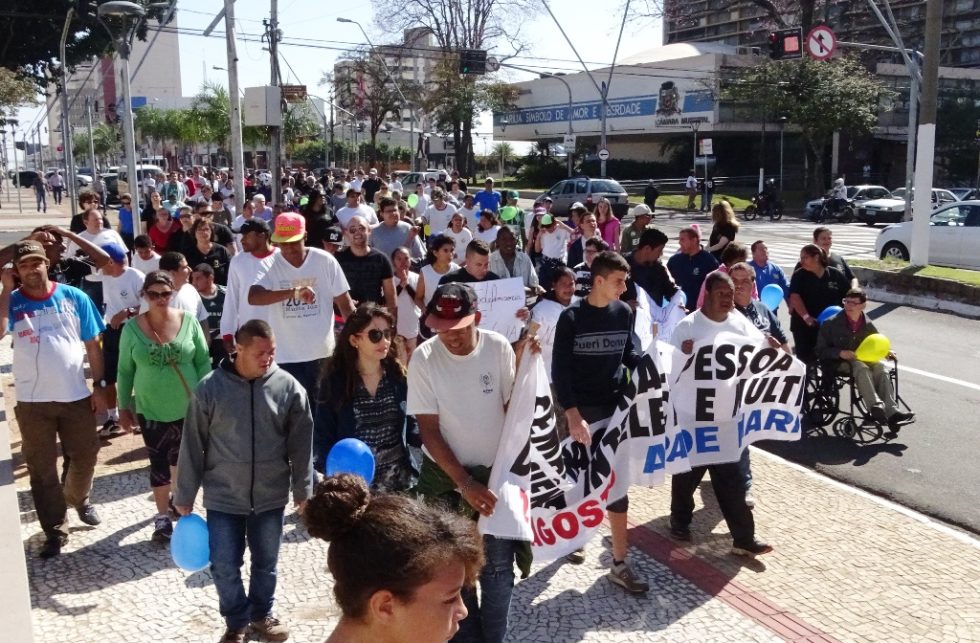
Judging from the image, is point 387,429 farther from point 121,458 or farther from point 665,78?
point 665,78

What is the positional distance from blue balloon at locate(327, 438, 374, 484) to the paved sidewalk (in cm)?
108

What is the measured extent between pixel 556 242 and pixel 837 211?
1086 inches

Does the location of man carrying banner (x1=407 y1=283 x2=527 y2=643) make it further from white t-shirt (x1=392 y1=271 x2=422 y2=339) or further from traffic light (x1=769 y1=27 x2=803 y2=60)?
traffic light (x1=769 y1=27 x2=803 y2=60)

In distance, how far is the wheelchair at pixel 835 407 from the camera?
8.37 metres

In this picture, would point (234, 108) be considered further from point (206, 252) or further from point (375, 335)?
point (375, 335)

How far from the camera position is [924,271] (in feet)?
53.6

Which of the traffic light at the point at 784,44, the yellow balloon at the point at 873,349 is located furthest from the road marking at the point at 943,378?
the traffic light at the point at 784,44

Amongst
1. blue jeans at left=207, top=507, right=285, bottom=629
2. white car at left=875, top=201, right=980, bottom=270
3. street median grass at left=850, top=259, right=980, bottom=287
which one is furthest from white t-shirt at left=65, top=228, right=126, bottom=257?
white car at left=875, top=201, right=980, bottom=270

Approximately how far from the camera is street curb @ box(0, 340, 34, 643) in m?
4.17

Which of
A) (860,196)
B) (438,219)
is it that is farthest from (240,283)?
(860,196)

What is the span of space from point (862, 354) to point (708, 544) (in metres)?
3.04

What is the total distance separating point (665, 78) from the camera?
53000 millimetres

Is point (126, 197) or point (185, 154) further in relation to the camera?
point (185, 154)

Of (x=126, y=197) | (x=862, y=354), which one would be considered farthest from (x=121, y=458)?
(x=126, y=197)
